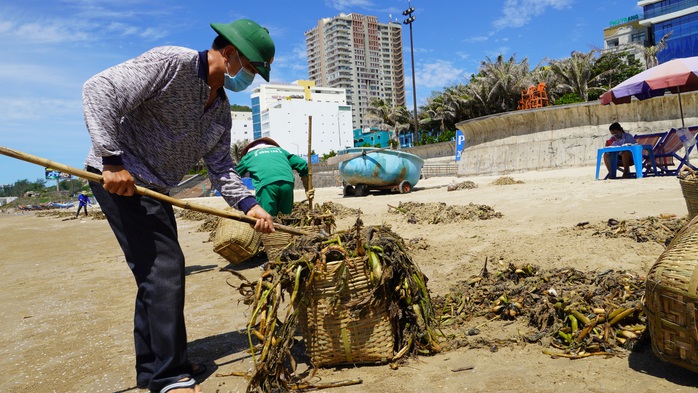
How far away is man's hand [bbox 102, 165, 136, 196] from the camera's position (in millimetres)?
2203

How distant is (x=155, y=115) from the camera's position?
8.20ft

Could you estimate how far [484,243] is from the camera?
5242 millimetres

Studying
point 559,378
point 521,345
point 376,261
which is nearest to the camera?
point 559,378

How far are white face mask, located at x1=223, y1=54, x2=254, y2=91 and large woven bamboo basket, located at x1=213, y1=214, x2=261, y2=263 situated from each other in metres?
2.79

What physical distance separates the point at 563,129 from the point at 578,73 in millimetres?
30897

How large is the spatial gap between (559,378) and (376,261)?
39.1 inches

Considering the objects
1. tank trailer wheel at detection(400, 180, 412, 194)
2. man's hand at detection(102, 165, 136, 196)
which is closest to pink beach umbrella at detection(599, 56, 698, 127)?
tank trailer wheel at detection(400, 180, 412, 194)

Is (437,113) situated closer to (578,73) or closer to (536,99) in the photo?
(578,73)

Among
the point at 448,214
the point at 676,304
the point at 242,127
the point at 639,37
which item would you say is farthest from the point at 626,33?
the point at 242,127

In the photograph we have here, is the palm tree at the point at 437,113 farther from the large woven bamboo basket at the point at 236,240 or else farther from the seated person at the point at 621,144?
the large woven bamboo basket at the point at 236,240

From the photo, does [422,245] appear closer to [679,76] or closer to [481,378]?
[481,378]

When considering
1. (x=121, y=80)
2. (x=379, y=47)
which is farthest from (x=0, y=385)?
(x=379, y=47)

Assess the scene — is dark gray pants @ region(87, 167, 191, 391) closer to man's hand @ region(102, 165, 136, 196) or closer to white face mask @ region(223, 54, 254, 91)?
man's hand @ region(102, 165, 136, 196)

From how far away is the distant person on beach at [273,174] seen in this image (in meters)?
5.03
